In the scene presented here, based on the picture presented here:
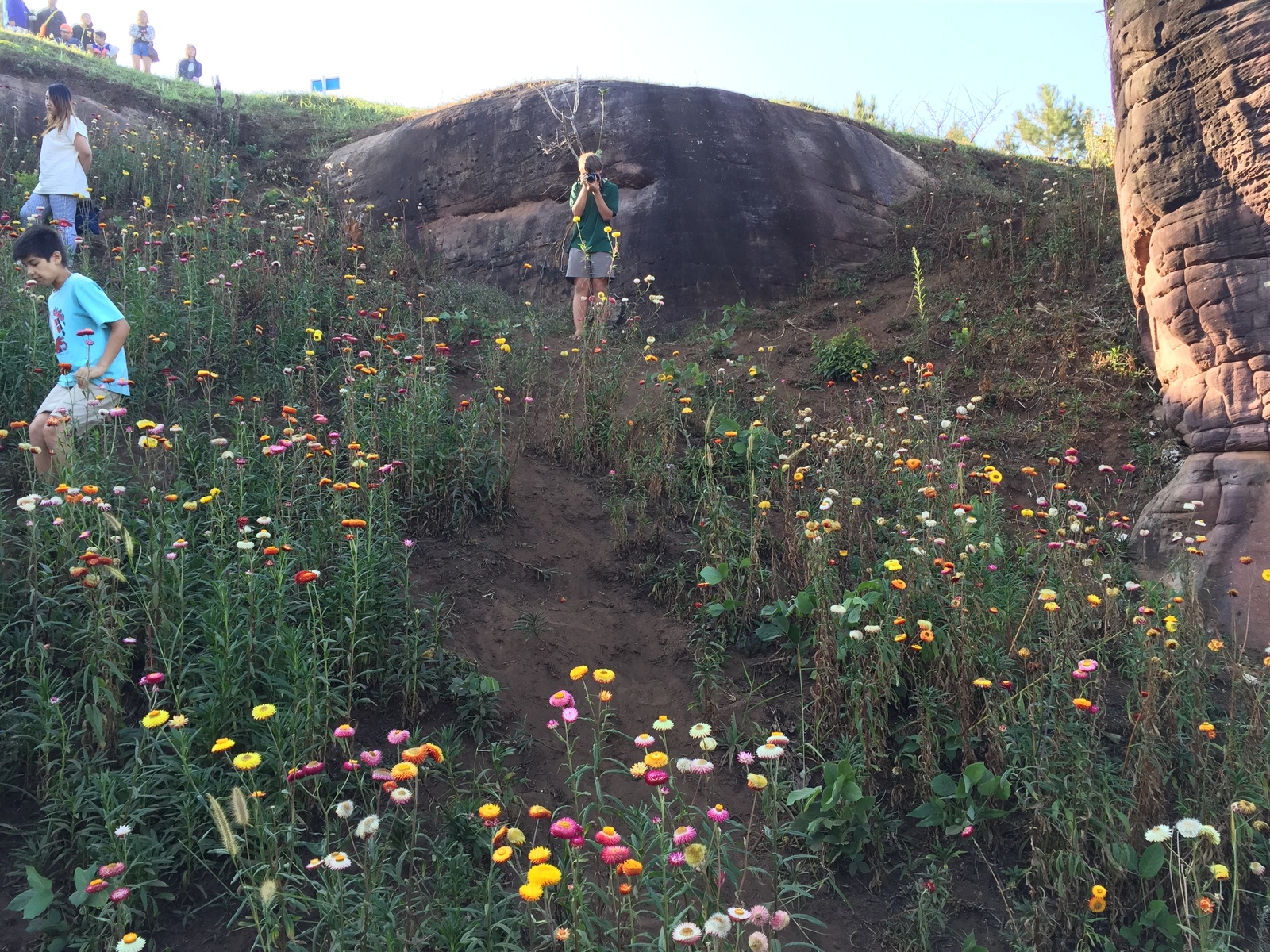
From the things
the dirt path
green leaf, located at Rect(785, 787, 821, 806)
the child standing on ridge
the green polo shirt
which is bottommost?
green leaf, located at Rect(785, 787, 821, 806)

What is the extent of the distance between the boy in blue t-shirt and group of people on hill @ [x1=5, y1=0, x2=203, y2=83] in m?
14.1

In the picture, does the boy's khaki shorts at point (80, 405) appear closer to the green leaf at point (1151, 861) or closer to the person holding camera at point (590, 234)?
the person holding camera at point (590, 234)

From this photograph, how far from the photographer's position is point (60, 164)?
6.74 meters

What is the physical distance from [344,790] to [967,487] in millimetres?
3994

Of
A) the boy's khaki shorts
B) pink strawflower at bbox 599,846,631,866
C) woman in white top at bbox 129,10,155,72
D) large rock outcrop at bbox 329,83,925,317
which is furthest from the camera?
woman in white top at bbox 129,10,155,72

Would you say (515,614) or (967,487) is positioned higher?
(967,487)

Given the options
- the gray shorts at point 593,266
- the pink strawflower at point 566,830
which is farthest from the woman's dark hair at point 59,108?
the pink strawflower at point 566,830

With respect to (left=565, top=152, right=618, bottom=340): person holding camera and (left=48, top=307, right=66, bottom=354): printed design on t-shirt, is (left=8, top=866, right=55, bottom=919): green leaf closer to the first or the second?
(left=48, top=307, right=66, bottom=354): printed design on t-shirt

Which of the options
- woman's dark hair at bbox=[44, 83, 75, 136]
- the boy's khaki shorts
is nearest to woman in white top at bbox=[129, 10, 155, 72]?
woman's dark hair at bbox=[44, 83, 75, 136]

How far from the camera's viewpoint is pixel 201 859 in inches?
109

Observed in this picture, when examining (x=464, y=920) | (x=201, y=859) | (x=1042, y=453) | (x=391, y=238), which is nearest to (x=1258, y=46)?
(x=1042, y=453)

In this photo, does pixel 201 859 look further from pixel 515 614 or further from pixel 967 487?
pixel 967 487

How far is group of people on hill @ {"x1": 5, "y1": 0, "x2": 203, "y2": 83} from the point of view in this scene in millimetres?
16156

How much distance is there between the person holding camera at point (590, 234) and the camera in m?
7.66
